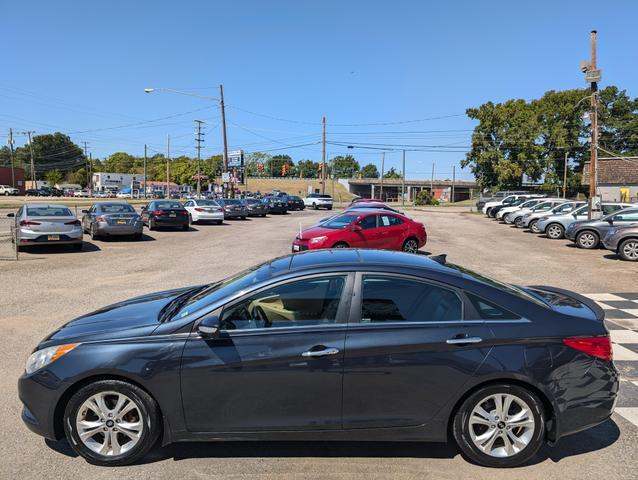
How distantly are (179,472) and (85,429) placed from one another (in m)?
0.77

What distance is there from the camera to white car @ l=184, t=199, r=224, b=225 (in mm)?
27969

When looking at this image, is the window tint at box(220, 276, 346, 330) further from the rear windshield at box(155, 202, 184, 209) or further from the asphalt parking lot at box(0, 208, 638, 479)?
the rear windshield at box(155, 202, 184, 209)

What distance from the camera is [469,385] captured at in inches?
138

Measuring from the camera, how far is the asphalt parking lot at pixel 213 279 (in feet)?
11.6

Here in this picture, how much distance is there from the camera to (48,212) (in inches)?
587

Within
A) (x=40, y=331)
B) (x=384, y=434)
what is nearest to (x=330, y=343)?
(x=384, y=434)

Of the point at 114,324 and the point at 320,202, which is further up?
the point at 320,202

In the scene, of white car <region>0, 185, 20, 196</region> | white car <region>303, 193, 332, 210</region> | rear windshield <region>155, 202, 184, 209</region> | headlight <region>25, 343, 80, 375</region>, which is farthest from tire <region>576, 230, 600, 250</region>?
white car <region>0, 185, 20, 196</region>

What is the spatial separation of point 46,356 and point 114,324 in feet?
1.67

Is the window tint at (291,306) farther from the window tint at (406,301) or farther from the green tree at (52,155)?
the green tree at (52,155)

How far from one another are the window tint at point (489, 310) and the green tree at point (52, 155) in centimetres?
15748

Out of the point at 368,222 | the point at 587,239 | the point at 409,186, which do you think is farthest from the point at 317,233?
the point at 409,186

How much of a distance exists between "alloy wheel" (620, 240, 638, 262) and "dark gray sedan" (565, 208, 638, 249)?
6.81 feet

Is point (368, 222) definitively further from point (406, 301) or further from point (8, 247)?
point (8, 247)
